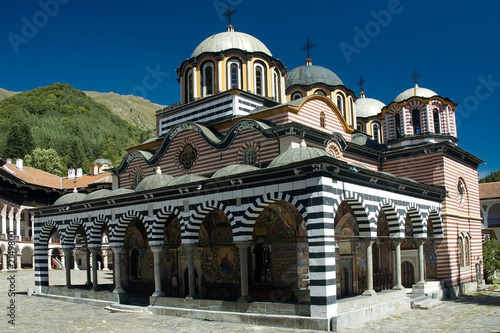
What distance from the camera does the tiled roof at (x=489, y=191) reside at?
2000 inches

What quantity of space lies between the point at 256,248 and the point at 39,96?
10166 cm

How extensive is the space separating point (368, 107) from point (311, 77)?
5.67m

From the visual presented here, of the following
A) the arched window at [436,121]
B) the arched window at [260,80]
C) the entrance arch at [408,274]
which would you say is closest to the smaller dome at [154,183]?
the arched window at [260,80]

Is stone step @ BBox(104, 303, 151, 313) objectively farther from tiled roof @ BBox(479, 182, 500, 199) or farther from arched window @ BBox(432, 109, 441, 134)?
tiled roof @ BBox(479, 182, 500, 199)

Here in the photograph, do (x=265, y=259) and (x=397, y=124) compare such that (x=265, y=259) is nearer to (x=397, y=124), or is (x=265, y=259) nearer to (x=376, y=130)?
(x=397, y=124)

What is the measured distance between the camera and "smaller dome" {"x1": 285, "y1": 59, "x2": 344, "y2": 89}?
87.2ft

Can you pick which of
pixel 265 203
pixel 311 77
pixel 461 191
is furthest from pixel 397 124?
pixel 265 203

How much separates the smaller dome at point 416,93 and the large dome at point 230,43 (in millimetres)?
6622

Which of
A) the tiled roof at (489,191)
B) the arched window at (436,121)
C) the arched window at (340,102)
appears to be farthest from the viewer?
the tiled roof at (489,191)

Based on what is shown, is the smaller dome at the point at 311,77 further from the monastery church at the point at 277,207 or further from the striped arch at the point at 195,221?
the striped arch at the point at 195,221

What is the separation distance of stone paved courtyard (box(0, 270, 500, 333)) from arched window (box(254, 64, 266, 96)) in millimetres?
10343

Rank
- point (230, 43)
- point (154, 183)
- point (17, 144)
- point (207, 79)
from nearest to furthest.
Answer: point (154, 183)
point (230, 43)
point (207, 79)
point (17, 144)

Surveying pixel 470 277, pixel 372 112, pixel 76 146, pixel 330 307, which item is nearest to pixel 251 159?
pixel 330 307

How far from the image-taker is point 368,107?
101 ft
